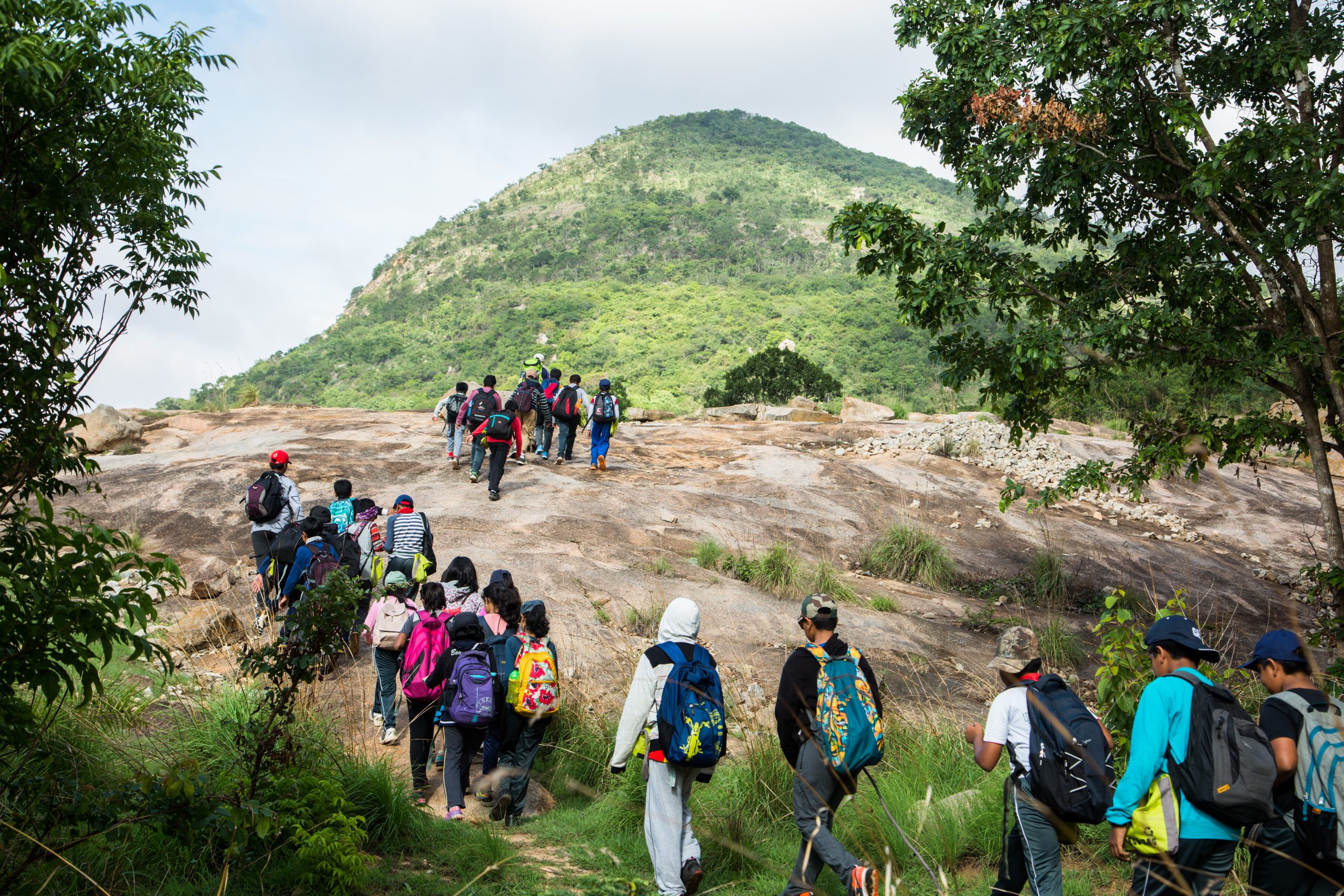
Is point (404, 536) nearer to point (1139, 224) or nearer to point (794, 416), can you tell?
point (1139, 224)

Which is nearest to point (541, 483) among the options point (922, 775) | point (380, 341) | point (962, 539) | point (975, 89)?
point (962, 539)

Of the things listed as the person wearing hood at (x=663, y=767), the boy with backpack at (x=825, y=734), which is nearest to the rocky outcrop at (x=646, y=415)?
the person wearing hood at (x=663, y=767)

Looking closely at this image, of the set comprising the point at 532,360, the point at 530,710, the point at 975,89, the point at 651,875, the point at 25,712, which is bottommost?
the point at 651,875

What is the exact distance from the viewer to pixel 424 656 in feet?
17.3

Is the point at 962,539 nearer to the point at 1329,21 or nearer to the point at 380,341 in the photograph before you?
the point at 1329,21

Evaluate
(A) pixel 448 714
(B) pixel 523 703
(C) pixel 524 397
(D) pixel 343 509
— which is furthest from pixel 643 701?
(C) pixel 524 397

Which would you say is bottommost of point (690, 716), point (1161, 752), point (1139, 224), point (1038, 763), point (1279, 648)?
point (690, 716)

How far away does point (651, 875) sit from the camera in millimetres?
4484

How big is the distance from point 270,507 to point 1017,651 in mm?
6456

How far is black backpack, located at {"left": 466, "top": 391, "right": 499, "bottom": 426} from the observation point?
1234cm

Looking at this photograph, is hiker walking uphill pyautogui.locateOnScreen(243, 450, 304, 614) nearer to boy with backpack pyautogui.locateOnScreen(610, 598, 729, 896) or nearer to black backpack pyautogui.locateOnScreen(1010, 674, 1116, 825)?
boy with backpack pyautogui.locateOnScreen(610, 598, 729, 896)

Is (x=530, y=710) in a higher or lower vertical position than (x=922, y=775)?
higher

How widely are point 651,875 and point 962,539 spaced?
10818 millimetres

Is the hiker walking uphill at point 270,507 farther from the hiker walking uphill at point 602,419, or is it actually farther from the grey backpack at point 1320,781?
the grey backpack at point 1320,781
